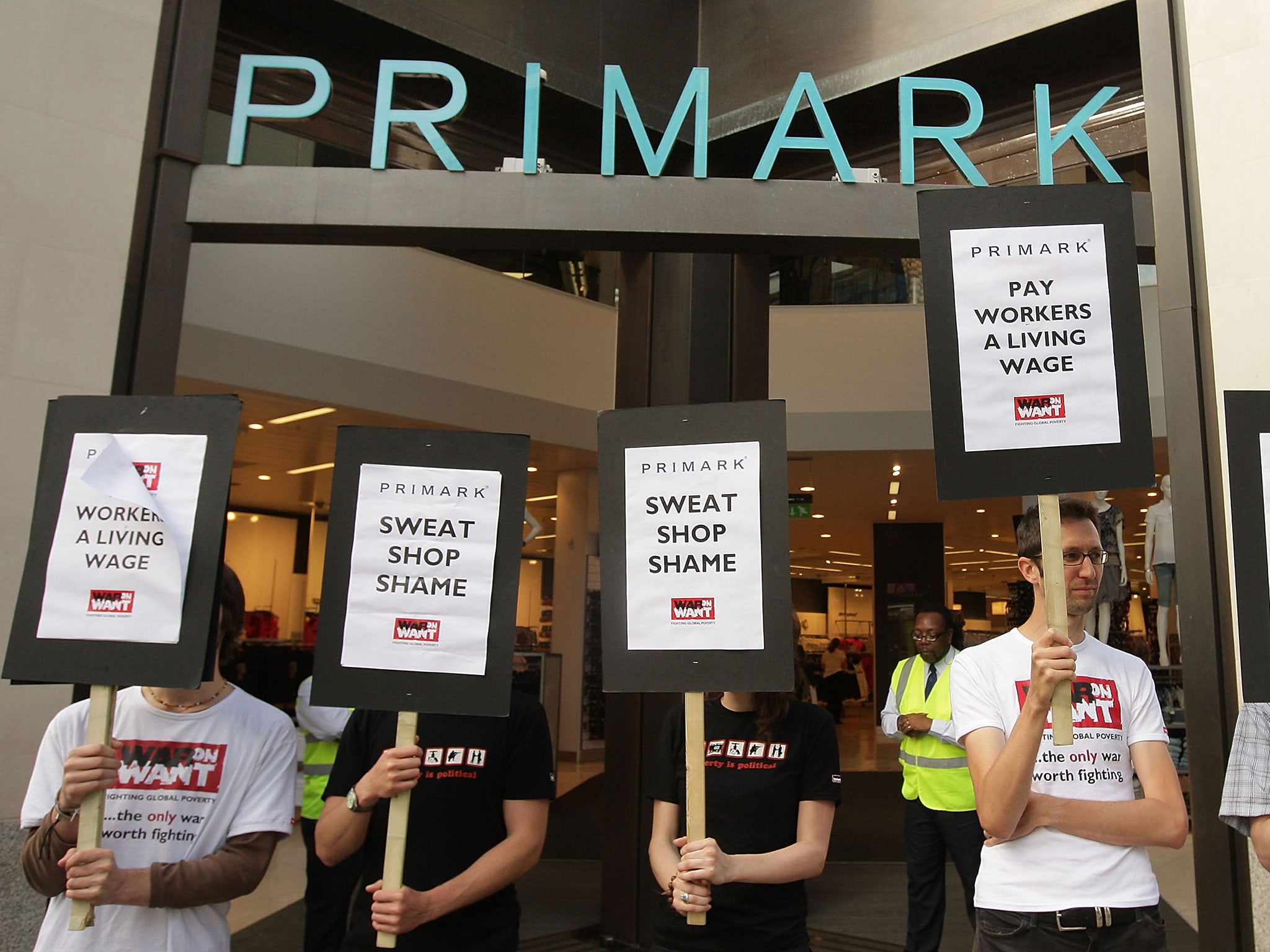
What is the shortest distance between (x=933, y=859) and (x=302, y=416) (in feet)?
24.7

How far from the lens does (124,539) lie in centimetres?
226

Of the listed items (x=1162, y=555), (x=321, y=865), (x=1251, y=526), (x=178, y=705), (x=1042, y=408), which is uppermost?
(x=1162, y=555)

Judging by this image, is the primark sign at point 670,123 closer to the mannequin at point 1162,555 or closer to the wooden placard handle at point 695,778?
the wooden placard handle at point 695,778

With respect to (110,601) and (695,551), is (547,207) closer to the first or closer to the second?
(695,551)

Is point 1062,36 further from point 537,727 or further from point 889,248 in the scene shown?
point 537,727

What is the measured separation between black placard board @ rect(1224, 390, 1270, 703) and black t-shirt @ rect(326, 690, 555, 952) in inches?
59.1

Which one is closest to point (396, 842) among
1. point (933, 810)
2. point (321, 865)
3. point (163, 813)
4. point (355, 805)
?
point (355, 805)

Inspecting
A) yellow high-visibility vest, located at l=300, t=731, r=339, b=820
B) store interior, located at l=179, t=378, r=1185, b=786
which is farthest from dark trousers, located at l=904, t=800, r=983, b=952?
yellow high-visibility vest, located at l=300, t=731, r=339, b=820

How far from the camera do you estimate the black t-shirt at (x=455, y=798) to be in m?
2.33

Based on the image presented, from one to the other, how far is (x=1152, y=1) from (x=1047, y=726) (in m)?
3.67

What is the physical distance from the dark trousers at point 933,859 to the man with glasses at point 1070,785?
94.1 inches

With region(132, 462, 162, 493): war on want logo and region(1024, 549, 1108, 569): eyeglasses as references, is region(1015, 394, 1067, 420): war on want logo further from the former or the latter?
region(132, 462, 162, 493): war on want logo

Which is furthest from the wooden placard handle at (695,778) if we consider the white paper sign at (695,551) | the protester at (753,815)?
the white paper sign at (695,551)

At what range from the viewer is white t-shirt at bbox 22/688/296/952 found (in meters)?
2.16
